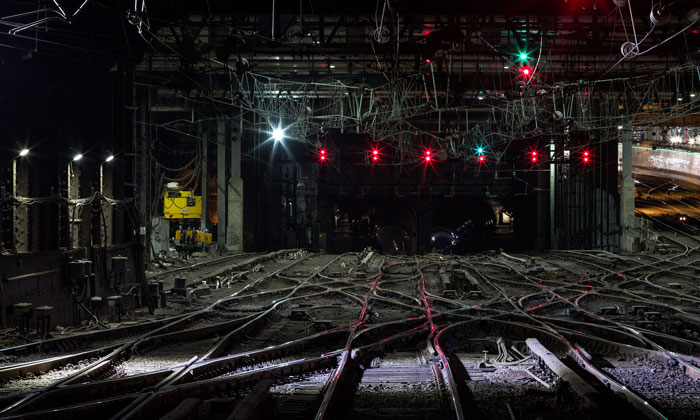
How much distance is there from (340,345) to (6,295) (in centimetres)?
490

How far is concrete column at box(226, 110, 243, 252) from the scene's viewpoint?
2562 centimetres

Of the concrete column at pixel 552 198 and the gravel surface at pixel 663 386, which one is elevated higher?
the concrete column at pixel 552 198

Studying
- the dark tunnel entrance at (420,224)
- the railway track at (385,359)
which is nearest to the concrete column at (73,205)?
the railway track at (385,359)

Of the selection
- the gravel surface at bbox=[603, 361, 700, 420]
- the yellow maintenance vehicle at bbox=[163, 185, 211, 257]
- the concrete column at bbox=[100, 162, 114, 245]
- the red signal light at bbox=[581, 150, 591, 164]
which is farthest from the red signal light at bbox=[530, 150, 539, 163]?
the gravel surface at bbox=[603, 361, 700, 420]

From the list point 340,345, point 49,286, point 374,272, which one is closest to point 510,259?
point 374,272

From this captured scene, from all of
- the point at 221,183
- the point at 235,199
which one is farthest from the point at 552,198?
the point at 221,183

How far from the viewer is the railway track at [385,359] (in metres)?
4.79

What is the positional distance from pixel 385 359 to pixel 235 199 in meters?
19.7

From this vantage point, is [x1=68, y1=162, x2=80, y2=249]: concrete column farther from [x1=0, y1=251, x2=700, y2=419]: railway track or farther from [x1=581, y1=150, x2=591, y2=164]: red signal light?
[x1=581, y1=150, x2=591, y2=164]: red signal light

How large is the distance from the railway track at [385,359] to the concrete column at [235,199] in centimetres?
1264

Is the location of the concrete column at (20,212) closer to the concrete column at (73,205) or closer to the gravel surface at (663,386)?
the concrete column at (73,205)

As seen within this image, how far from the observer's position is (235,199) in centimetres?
Result: 2586

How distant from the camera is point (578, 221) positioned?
2720 centimetres

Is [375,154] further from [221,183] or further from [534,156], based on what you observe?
[221,183]
